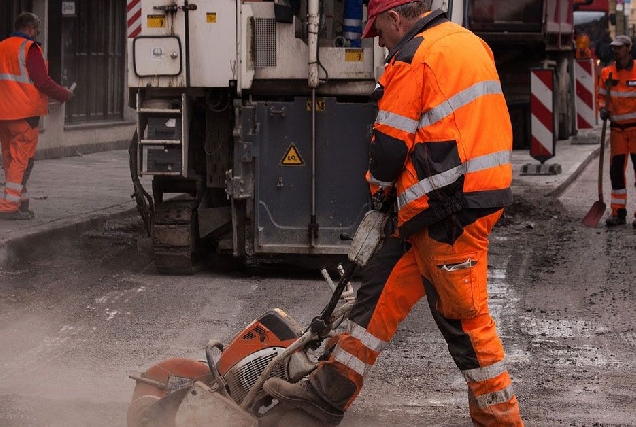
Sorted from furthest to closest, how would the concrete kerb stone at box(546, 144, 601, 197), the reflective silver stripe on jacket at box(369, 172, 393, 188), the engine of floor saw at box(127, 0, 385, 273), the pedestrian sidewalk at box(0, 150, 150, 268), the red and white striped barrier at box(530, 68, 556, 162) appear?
the red and white striped barrier at box(530, 68, 556, 162), the concrete kerb stone at box(546, 144, 601, 197), the pedestrian sidewalk at box(0, 150, 150, 268), the engine of floor saw at box(127, 0, 385, 273), the reflective silver stripe on jacket at box(369, 172, 393, 188)

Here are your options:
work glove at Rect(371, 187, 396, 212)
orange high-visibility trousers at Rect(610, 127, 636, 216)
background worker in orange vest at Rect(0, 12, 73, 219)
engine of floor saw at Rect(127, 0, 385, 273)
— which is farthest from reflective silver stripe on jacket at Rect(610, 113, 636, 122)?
work glove at Rect(371, 187, 396, 212)

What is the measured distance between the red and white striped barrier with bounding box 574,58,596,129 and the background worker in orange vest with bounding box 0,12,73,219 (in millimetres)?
11788

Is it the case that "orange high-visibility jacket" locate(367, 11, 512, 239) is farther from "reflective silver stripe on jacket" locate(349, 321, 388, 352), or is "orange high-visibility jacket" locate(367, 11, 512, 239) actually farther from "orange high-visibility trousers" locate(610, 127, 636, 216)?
"orange high-visibility trousers" locate(610, 127, 636, 216)

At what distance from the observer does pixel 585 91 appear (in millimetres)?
21797

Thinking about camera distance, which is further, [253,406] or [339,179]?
[339,179]

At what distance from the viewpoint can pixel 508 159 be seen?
4988 millimetres

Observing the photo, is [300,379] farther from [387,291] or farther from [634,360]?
[634,360]

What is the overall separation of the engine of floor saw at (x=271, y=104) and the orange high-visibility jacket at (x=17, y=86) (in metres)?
2.73

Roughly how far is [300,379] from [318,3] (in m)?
4.45

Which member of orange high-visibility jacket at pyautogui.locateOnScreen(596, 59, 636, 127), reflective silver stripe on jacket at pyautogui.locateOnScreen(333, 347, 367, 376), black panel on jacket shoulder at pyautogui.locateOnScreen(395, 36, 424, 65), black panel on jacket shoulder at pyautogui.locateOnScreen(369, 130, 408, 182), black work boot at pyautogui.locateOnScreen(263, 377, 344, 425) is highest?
black panel on jacket shoulder at pyautogui.locateOnScreen(395, 36, 424, 65)

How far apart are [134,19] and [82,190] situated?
4.40 metres

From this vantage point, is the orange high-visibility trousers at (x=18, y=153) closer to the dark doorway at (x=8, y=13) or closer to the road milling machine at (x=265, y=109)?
the road milling machine at (x=265, y=109)

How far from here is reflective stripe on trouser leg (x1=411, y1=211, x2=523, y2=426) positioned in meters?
4.86

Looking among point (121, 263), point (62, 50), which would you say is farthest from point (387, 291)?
point (62, 50)
